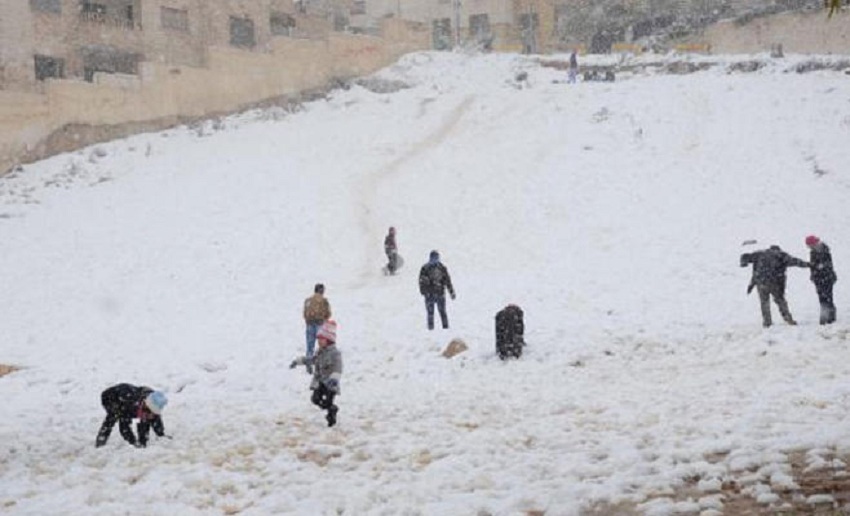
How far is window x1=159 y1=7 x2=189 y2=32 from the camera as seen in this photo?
141 ft

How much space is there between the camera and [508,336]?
15188 millimetres

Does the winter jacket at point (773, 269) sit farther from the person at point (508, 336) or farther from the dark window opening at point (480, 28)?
the dark window opening at point (480, 28)

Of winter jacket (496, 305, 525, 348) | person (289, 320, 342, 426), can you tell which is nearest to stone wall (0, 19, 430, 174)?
winter jacket (496, 305, 525, 348)

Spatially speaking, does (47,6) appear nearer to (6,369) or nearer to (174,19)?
(174,19)

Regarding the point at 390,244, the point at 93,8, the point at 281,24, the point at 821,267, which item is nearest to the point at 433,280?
the point at 390,244

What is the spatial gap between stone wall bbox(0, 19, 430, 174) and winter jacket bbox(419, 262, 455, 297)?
22.6 meters

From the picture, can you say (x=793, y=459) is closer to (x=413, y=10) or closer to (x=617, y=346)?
(x=617, y=346)

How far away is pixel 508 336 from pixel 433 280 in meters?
3.04

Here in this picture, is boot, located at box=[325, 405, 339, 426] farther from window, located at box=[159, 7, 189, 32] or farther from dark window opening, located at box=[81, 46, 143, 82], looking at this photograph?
window, located at box=[159, 7, 189, 32]

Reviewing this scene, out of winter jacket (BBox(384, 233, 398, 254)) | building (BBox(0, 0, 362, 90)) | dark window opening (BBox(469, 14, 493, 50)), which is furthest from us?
dark window opening (BBox(469, 14, 493, 50))

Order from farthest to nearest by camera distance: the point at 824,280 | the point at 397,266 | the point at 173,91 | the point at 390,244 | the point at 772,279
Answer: the point at 173,91
the point at 397,266
the point at 390,244
the point at 772,279
the point at 824,280

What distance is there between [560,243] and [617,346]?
10.4 meters

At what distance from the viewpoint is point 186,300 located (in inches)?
866

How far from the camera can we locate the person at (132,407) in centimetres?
1091
